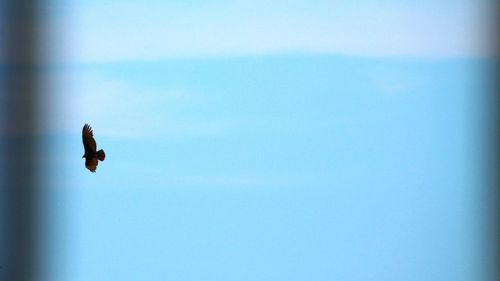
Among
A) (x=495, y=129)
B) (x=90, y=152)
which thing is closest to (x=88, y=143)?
(x=90, y=152)

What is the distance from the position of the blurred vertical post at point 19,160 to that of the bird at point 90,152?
9 cm

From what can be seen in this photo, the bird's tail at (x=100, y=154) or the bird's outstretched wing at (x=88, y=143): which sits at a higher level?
the bird's outstretched wing at (x=88, y=143)

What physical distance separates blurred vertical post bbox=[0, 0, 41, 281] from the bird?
9 centimetres

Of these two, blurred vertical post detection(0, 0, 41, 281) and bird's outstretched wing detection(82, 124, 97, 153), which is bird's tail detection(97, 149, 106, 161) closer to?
bird's outstretched wing detection(82, 124, 97, 153)

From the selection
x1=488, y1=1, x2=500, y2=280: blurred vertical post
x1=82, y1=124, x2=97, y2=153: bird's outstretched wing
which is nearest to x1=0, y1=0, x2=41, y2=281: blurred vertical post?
x1=82, y1=124, x2=97, y2=153: bird's outstretched wing

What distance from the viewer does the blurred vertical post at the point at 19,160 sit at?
1.33 meters

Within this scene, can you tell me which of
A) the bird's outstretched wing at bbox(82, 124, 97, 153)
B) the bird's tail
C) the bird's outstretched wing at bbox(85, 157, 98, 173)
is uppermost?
the bird's outstretched wing at bbox(82, 124, 97, 153)

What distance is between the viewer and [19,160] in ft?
4.37

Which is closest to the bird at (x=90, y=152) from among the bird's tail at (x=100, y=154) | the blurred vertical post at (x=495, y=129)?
the bird's tail at (x=100, y=154)

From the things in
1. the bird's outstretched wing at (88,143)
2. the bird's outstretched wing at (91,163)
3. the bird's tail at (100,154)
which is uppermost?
the bird's outstretched wing at (88,143)

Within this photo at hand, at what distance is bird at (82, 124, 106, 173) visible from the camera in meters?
1.32

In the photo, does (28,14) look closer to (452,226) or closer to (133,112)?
(133,112)

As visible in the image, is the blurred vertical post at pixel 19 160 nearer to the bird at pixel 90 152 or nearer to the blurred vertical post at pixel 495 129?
the bird at pixel 90 152

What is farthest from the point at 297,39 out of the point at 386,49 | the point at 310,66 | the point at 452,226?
the point at 452,226
